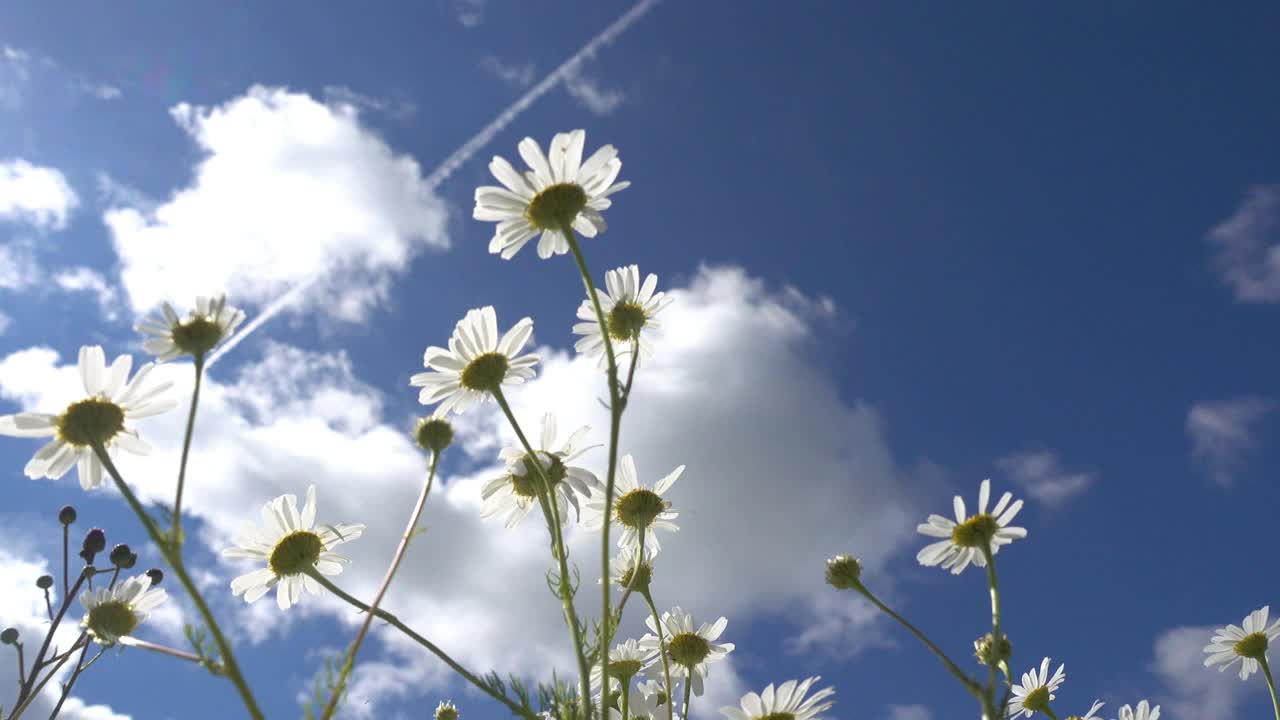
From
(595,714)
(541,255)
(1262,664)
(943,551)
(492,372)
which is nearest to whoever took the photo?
(595,714)

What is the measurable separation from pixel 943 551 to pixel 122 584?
2465 mm

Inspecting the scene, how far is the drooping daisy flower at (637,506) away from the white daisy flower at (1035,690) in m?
1.45

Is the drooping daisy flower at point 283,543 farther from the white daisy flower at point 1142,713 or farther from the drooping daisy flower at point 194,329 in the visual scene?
the white daisy flower at point 1142,713

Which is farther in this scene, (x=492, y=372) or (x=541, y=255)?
(x=492, y=372)

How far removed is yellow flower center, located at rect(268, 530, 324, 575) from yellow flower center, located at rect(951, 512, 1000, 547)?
5.79ft

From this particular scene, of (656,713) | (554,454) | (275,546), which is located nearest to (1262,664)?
(656,713)

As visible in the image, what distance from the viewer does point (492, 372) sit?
2.63 meters

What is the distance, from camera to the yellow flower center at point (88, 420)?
6.56ft

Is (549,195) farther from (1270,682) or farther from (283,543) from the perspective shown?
(1270,682)

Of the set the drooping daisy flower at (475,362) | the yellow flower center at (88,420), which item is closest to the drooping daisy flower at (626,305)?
the drooping daisy flower at (475,362)

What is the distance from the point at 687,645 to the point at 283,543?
1358 millimetres

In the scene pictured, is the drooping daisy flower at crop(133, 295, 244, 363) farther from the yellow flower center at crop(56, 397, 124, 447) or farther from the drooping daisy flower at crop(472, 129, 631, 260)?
the drooping daisy flower at crop(472, 129, 631, 260)

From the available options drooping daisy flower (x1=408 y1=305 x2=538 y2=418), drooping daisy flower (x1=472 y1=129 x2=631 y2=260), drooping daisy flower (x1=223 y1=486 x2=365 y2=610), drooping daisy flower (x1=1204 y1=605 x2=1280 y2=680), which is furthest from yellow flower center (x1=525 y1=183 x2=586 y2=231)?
drooping daisy flower (x1=1204 y1=605 x2=1280 y2=680)

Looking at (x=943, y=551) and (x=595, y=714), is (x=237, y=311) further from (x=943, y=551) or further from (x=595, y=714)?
(x=943, y=551)
